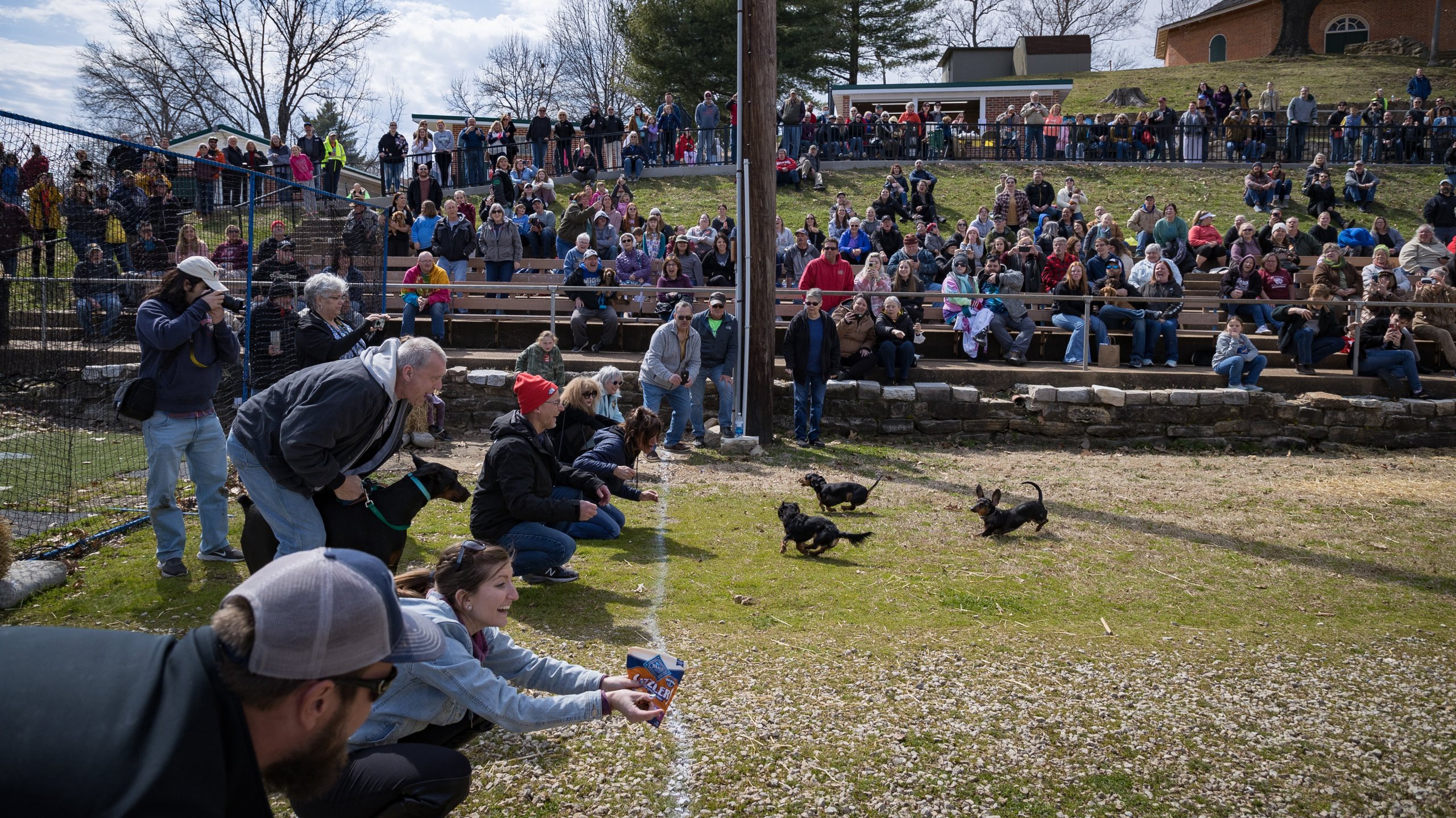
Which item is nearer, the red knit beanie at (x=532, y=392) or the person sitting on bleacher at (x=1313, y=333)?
the red knit beanie at (x=532, y=392)

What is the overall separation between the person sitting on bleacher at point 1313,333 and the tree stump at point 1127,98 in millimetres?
27850

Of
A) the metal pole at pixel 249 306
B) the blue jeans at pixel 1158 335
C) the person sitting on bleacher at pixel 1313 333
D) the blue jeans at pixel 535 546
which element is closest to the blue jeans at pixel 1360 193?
the person sitting on bleacher at pixel 1313 333

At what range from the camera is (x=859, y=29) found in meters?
41.7

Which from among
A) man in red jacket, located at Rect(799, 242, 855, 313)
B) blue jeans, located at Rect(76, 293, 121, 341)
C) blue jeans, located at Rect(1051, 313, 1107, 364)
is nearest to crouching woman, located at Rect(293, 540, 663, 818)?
blue jeans, located at Rect(76, 293, 121, 341)

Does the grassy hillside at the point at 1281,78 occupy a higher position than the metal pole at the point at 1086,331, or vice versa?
the grassy hillside at the point at 1281,78

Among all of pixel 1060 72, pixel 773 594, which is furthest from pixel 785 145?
pixel 1060 72

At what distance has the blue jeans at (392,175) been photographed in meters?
24.0

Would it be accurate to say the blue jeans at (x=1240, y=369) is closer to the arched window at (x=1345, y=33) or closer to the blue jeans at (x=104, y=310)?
the blue jeans at (x=104, y=310)

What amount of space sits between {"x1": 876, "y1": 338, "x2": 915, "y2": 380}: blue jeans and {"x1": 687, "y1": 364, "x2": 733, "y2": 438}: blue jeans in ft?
7.36

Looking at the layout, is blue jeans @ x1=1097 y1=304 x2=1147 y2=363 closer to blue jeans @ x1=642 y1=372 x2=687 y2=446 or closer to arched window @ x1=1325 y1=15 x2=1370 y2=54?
blue jeans @ x1=642 y1=372 x2=687 y2=446

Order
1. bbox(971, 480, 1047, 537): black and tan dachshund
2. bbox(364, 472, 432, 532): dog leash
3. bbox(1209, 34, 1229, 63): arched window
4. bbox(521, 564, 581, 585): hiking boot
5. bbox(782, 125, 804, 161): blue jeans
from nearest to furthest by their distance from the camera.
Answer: bbox(364, 472, 432, 532): dog leash → bbox(521, 564, 581, 585): hiking boot → bbox(971, 480, 1047, 537): black and tan dachshund → bbox(782, 125, 804, 161): blue jeans → bbox(1209, 34, 1229, 63): arched window

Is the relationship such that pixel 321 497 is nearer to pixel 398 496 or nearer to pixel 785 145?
pixel 398 496

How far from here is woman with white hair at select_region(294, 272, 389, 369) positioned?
718 centimetres

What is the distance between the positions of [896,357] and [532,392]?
800cm
